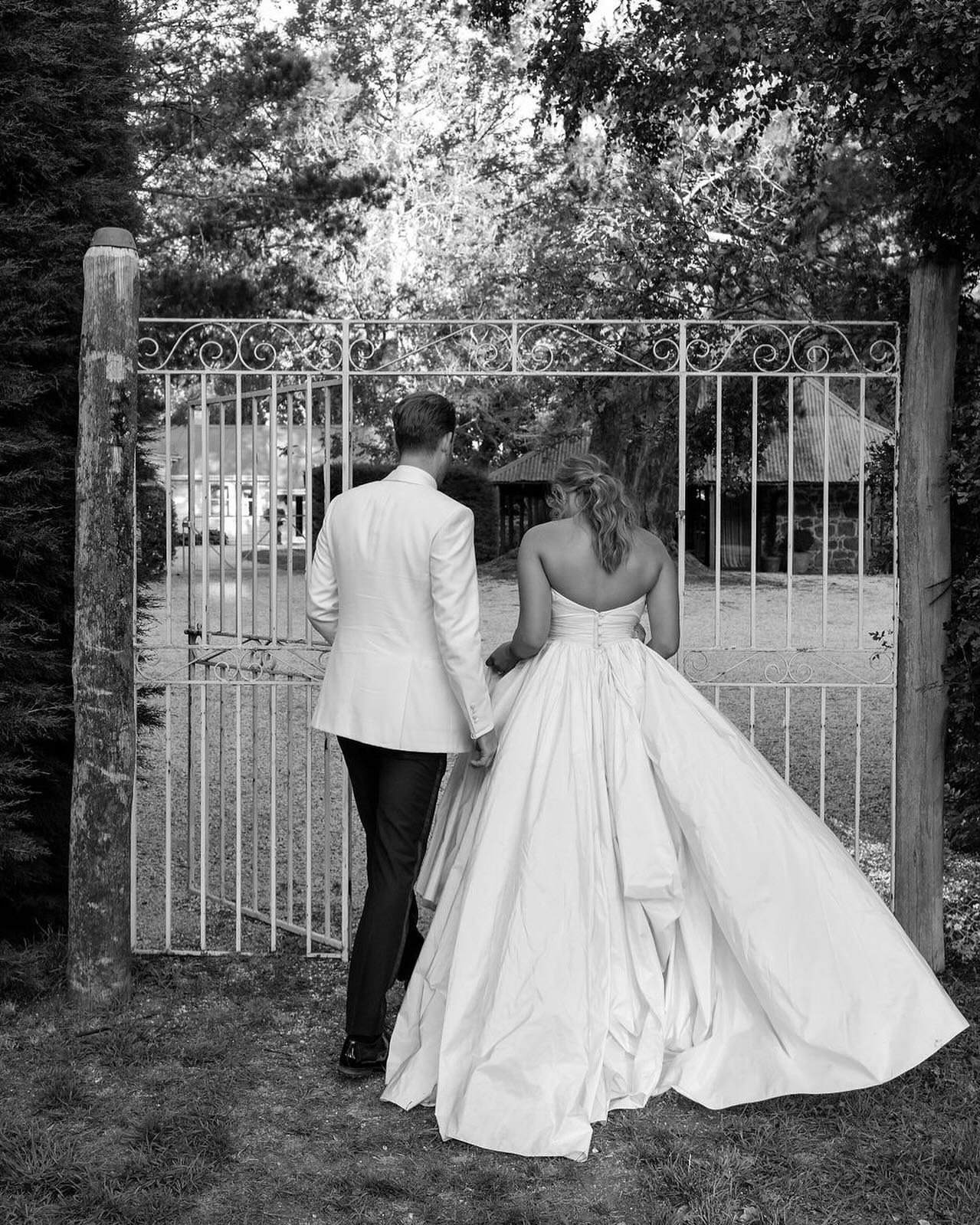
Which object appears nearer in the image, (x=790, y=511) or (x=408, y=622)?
(x=408, y=622)

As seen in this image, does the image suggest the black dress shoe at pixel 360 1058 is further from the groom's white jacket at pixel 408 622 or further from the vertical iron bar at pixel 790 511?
the vertical iron bar at pixel 790 511

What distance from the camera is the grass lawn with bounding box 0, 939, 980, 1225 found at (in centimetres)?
294

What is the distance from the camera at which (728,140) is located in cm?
1468

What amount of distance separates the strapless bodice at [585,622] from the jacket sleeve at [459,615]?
399mm

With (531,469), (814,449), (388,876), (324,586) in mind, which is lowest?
(388,876)

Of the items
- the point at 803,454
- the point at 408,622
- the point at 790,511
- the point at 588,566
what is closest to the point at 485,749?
the point at 408,622

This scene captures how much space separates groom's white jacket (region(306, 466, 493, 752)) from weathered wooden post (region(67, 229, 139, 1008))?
99 centimetres

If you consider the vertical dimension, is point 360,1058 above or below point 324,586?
below

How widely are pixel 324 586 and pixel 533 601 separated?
663mm

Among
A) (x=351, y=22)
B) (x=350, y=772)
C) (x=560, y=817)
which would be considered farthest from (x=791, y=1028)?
(x=351, y=22)

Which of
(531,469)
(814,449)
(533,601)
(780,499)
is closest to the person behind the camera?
(533,601)

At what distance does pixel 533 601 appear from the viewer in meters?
3.84

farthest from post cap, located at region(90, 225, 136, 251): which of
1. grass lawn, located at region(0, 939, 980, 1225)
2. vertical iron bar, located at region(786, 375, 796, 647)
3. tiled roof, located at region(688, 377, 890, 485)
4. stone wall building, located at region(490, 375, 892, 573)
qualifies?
tiled roof, located at region(688, 377, 890, 485)

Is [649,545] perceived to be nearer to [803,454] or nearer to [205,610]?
[205,610]
